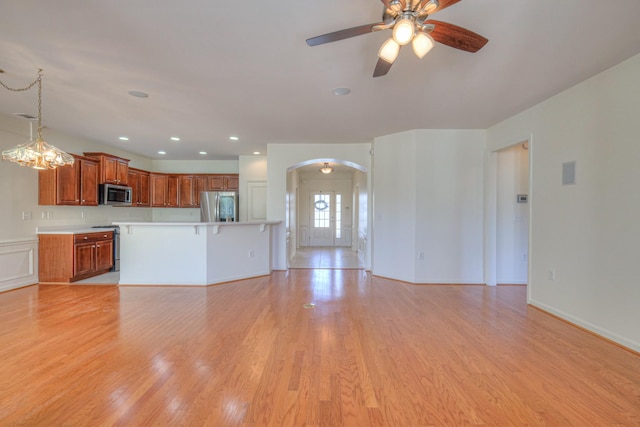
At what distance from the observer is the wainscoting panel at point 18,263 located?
4.24 meters

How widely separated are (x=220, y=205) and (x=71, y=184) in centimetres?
278

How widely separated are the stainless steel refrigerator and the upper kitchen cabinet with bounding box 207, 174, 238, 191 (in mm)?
371

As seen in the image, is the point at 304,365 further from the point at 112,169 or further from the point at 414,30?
the point at 112,169

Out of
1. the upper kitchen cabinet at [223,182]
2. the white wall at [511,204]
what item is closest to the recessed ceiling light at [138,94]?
the upper kitchen cabinet at [223,182]

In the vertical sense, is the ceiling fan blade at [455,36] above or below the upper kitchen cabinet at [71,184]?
above

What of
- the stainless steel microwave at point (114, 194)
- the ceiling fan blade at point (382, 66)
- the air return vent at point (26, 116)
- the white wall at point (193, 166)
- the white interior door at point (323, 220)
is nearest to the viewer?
the ceiling fan blade at point (382, 66)

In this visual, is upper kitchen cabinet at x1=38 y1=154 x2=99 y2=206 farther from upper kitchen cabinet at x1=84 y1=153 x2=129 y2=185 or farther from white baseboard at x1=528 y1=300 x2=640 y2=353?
white baseboard at x1=528 y1=300 x2=640 y2=353

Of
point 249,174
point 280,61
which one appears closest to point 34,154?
point 280,61

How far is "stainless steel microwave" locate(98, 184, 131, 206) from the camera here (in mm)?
5695

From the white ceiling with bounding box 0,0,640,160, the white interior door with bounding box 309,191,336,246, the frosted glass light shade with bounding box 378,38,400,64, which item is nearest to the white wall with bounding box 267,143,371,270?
the white ceiling with bounding box 0,0,640,160

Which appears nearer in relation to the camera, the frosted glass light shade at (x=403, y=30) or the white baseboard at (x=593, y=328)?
the frosted glass light shade at (x=403, y=30)

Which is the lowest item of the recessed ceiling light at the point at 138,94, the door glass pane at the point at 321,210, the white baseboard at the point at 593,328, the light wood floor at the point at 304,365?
the light wood floor at the point at 304,365

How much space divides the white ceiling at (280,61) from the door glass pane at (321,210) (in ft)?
19.2

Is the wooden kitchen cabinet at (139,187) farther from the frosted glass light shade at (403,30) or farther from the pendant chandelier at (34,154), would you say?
the frosted glass light shade at (403,30)
